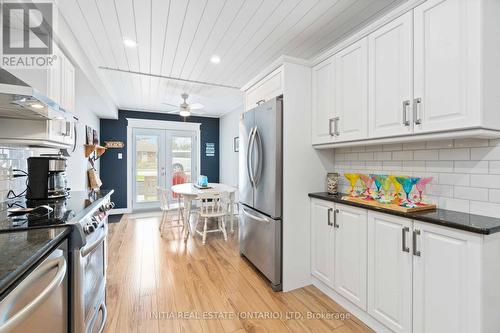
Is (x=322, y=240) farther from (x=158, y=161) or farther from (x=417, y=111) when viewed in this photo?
(x=158, y=161)

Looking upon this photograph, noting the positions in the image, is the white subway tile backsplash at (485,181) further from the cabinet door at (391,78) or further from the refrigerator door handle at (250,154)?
the refrigerator door handle at (250,154)

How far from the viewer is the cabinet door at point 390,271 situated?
147 centimetres

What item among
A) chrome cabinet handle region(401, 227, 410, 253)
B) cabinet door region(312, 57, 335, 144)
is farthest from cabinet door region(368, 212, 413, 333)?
cabinet door region(312, 57, 335, 144)

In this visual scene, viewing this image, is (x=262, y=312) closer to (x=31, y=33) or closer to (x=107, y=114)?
(x=31, y=33)

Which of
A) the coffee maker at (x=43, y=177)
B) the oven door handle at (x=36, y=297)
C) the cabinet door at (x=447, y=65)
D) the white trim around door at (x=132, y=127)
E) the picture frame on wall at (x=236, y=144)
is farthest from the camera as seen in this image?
the white trim around door at (x=132, y=127)

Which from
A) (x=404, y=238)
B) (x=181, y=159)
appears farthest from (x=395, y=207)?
(x=181, y=159)

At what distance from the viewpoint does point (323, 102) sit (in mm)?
2246

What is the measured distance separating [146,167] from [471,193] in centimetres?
591

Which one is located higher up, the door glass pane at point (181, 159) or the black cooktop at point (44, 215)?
the door glass pane at point (181, 159)

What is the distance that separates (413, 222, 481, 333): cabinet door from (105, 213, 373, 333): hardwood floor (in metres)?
0.56

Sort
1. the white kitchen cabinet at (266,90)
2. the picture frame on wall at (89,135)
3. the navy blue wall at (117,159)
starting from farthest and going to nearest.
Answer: the navy blue wall at (117,159)
the picture frame on wall at (89,135)
the white kitchen cabinet at (266,90)

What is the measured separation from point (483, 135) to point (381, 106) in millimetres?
602

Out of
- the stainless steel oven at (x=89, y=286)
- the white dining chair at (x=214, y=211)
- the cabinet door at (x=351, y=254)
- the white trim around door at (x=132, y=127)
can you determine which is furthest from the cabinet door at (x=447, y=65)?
the white trim around door at (x=132, y=127)

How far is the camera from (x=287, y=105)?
2.24 metres
